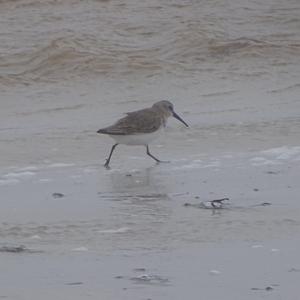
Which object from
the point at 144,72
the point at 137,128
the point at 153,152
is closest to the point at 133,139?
the point at 137,128

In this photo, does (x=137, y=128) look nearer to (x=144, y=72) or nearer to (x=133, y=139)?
(x=133, y=139)

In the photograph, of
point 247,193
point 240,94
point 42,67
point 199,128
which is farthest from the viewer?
point 42,67

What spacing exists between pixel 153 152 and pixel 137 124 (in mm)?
283

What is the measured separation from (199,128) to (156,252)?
4.50m

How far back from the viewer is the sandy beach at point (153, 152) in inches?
220

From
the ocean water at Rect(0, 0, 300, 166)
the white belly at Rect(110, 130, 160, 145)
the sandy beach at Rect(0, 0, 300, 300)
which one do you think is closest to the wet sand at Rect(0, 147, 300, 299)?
the sandy beach at Rect(0, 0, 300, 300)

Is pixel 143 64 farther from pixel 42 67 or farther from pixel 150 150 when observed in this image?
pixel 150 150

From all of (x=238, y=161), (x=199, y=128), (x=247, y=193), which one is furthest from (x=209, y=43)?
(x=247, y=193)

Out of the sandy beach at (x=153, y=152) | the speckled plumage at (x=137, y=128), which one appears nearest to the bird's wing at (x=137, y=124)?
the speckled plumage at (x=137, y=128)

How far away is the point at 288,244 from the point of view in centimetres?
602

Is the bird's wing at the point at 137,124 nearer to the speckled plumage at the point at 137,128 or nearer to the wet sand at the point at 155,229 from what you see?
the speckled plumage at the point at 137,128

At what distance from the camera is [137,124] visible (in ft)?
30.8

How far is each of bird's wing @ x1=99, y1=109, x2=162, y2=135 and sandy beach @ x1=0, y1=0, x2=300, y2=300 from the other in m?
0.24

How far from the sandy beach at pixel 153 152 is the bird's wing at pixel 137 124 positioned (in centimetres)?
24
